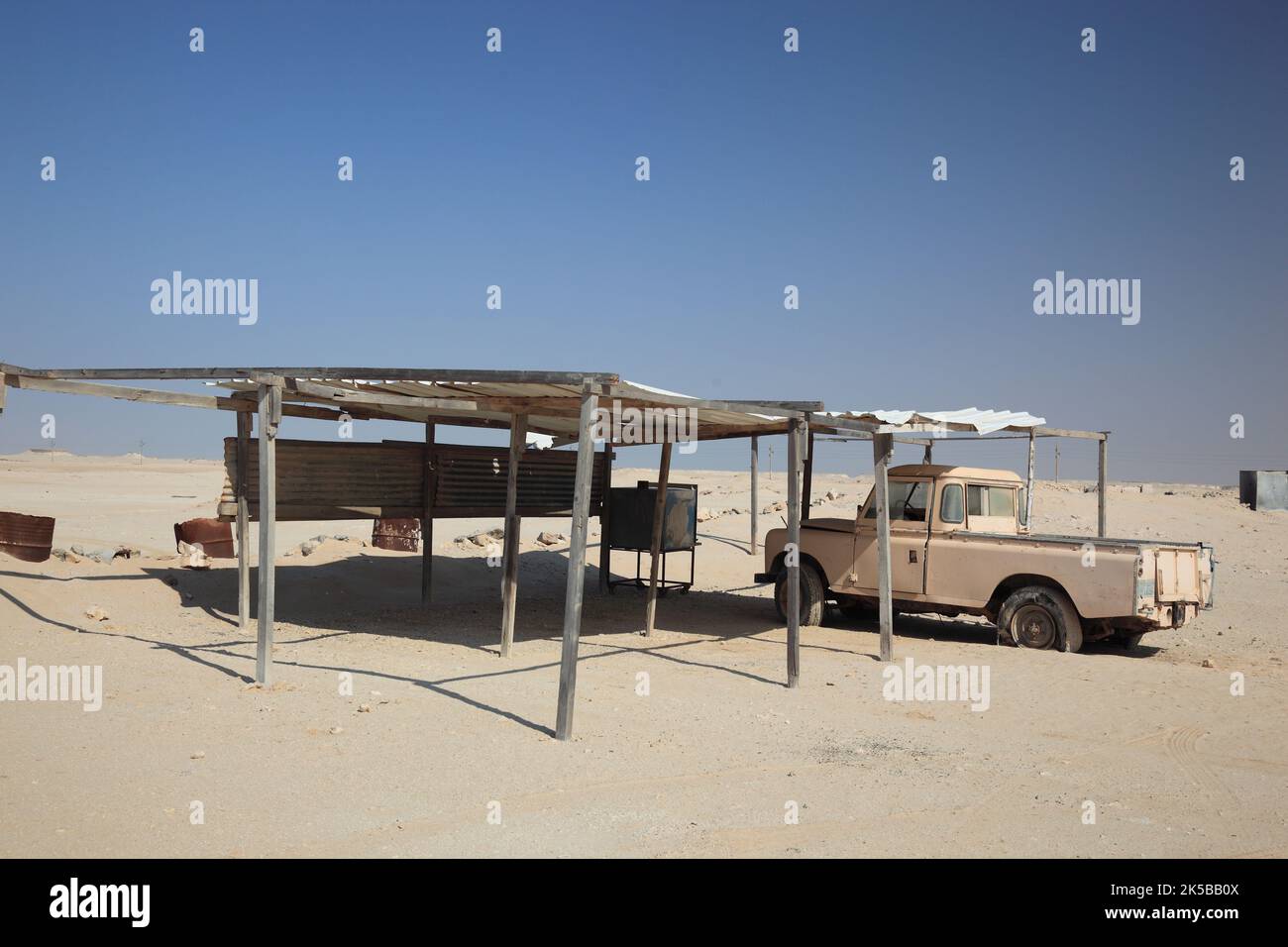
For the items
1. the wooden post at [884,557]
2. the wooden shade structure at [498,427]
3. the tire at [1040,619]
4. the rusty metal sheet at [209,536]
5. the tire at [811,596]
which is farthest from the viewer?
the rusty metal sheet at [209,536]

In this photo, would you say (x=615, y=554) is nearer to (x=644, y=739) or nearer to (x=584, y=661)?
(x=584, y=661)

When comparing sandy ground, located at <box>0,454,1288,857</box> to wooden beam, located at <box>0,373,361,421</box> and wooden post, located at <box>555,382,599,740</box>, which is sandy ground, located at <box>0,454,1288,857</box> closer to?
wooden post, located at <box>555,382,599,740</box>

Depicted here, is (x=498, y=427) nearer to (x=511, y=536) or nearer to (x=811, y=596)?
(x=511, y=536)

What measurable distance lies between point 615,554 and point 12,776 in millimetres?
16334

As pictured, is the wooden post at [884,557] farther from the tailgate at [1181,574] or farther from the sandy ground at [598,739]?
the tailgate at [1181,574]

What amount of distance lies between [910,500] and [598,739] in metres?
6.48

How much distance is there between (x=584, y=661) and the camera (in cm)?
1045

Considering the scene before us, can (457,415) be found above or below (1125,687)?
above

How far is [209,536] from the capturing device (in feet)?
52.2

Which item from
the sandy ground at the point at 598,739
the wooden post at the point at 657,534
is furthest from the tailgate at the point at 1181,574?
the wooden post at the point at 657,534

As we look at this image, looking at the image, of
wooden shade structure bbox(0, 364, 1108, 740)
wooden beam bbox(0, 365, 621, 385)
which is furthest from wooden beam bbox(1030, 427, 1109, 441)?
wooden beam bbox(0, 365, 621, 385)

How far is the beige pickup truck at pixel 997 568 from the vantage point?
35.8 feet

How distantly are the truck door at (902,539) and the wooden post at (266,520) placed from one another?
6.97m

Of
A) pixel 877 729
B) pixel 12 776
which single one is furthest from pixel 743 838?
pixel 12 776
